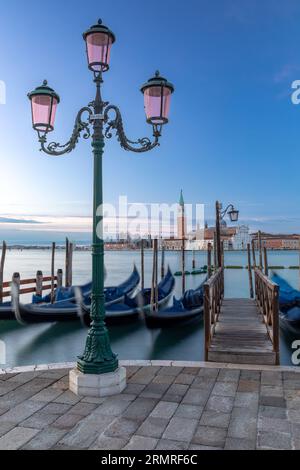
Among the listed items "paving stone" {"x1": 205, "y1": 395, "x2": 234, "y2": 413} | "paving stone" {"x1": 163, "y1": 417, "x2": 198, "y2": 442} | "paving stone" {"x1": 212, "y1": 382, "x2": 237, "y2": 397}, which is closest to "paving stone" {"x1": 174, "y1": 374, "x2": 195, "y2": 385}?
"paving stone" {"x1": 212, "y1": 382, "x2": 237, "y2": 397}

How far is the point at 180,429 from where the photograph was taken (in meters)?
2.85

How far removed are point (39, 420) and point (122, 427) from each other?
0.69 meters

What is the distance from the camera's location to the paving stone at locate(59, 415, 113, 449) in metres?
2.64

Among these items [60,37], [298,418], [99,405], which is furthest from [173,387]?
[60,37]

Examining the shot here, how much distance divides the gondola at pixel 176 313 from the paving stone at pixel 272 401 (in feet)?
20.6

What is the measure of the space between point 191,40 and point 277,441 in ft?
30.4

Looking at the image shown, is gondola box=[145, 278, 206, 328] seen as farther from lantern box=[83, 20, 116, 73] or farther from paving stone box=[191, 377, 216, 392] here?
lantern box=[83, 20, 116, 73]

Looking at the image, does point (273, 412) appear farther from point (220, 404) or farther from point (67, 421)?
point (67, 421)

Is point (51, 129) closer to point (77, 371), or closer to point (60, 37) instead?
point (77, 371)

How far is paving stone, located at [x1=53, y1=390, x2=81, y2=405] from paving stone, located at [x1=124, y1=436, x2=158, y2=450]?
910 mm

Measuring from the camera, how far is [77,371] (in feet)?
12.3

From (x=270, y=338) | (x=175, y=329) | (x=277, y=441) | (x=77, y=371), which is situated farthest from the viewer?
(x=175, y=329)

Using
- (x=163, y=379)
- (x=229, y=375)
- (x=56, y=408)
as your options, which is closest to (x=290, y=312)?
(x=229, y=375)

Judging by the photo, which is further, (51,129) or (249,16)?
(249,16)
